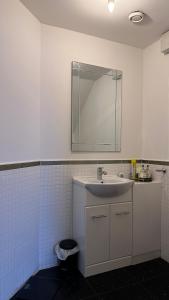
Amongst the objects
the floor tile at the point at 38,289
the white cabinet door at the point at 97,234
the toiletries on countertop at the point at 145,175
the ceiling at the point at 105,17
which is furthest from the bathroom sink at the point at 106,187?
the ceiling at the point at 105,17

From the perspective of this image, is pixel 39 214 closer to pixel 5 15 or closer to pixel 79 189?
pixel 79 189

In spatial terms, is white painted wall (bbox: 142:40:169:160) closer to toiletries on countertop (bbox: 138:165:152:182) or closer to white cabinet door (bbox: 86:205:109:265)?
toiletries on countertop (bbox: 138:165:152:182)

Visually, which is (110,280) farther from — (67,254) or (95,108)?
(95,108)

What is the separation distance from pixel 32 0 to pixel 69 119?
1.03 metres

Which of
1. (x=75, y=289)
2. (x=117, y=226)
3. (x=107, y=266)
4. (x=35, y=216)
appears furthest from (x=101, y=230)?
(x=35, y=216)

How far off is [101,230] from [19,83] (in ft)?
4.84

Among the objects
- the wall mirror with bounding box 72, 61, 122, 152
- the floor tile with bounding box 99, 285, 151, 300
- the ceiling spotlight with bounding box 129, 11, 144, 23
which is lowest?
the floor tile with bounding box 99, 285, 151, 300

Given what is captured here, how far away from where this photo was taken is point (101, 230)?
1893 mm

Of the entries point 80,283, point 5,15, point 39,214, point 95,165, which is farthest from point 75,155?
point 5,15

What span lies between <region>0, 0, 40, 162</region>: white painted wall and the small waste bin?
2.89ft

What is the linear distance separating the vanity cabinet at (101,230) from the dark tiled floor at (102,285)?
0.09m

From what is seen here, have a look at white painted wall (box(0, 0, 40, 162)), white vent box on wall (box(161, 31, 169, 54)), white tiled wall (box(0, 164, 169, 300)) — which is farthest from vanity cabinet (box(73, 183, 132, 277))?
white vent box on wall (box(161, 31, 169, 54))

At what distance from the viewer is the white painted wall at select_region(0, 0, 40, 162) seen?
151cm

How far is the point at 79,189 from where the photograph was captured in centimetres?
195
